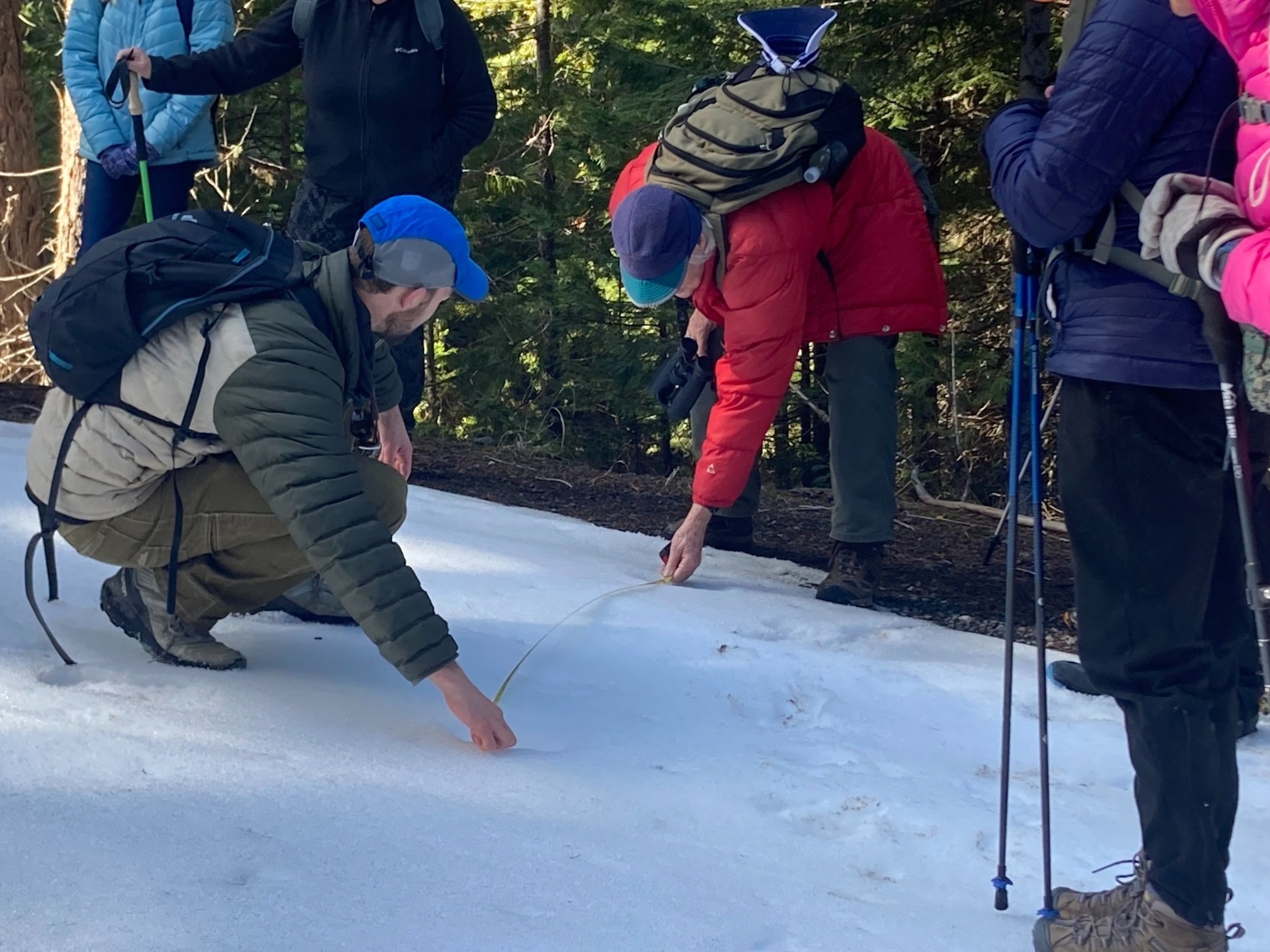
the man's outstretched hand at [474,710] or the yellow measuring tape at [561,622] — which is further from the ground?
the man's outstretched hand at [474,710]

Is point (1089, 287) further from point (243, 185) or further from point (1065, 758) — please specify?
point (243, 185)

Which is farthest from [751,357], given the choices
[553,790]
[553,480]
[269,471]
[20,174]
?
[20,174]

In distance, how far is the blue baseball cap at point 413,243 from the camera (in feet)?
9.51

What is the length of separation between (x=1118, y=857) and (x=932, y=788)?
45cm

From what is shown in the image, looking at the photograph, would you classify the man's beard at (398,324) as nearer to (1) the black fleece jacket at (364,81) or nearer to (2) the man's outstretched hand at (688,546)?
(2) the man's outstretched hand at (688,546)

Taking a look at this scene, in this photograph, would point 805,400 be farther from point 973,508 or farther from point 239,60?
point 239,60

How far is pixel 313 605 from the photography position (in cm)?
366

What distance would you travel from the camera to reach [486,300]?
40.6ft

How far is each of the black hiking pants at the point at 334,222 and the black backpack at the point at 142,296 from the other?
220cm

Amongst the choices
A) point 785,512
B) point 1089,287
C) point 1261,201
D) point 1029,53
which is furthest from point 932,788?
point 1029,53

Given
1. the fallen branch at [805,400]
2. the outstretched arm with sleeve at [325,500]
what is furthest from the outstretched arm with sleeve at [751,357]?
the fallen branch at [805,400]

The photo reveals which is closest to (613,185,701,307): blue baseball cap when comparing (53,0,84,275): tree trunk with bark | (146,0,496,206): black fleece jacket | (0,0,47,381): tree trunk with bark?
(146,0,496,206): black fleece jacket

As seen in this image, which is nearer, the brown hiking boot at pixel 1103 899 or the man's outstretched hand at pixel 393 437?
the brown hiking boot at pixel 1103 899

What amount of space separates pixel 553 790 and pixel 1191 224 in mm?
1701
